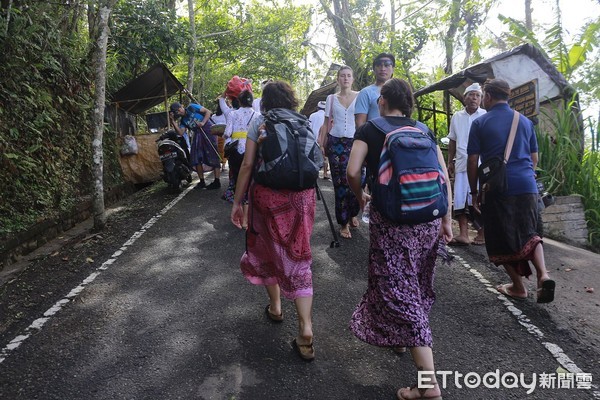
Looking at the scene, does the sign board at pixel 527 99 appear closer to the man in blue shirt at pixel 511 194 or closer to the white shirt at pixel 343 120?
the white shirt at pixel 343 120

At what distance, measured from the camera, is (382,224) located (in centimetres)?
269

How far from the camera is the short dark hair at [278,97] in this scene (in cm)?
319

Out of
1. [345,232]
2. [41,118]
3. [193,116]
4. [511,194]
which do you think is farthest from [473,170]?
[193,116]

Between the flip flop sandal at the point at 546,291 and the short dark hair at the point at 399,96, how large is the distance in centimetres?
190

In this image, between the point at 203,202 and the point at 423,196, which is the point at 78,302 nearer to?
the point at 423,196

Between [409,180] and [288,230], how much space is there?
0.95 m

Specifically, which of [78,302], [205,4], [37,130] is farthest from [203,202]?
[205,4]

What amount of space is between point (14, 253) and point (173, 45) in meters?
7.01

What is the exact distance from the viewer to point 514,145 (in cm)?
381

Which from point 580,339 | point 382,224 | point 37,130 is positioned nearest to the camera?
point 382,224

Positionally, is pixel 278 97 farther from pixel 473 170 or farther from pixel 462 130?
pixel 462 130

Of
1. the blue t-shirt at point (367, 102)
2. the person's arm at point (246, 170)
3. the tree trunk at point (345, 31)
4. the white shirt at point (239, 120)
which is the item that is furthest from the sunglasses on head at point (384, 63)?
the tree trunk at point (345, 31)

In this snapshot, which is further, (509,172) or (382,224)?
(509,172)

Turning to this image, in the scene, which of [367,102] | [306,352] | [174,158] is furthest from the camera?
[174,158]
